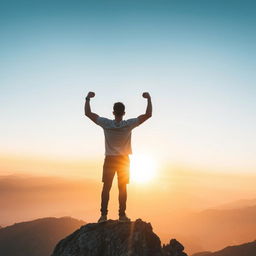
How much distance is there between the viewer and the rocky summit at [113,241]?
28.1 ft

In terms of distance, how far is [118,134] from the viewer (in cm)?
873

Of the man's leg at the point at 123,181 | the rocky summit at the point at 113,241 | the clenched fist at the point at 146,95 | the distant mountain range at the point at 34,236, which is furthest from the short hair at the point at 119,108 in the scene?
the distant mountain range at the point at 34,236

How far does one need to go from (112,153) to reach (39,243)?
111 m

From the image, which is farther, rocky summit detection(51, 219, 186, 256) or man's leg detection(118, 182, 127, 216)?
man's leg detection(118, 182, 127, 216)

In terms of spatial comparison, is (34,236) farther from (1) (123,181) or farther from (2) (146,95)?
(2) (146,95)

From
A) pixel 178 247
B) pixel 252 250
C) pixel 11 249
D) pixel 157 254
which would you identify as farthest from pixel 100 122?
pixel 11 249

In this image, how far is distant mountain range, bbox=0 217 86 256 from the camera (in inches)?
4072

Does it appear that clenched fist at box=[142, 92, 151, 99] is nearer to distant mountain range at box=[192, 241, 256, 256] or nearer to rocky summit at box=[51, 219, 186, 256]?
rocky summit at box=[51, 219, 186, 256]

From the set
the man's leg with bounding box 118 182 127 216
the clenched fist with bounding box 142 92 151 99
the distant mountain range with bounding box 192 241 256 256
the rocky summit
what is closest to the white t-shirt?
the clenched fist with bounding box 142 92 151 99

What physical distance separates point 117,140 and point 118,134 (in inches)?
6.4

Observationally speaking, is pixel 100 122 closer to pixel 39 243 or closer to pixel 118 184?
pixel 118 184

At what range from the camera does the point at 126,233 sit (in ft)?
29.1

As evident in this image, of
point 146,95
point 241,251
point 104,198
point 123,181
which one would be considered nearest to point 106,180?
point 123,181

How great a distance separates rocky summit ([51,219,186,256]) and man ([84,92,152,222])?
1.04m
